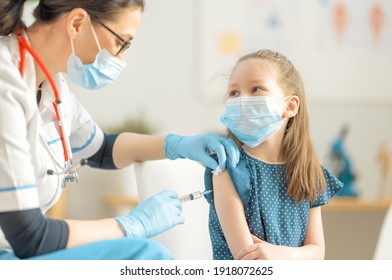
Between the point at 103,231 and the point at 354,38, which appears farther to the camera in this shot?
the point at 354,38

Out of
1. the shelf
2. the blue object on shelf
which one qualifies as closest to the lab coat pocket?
the shelf

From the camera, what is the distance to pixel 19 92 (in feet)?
4.28

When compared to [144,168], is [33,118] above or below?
above

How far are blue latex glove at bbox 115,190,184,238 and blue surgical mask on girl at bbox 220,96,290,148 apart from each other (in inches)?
10.3

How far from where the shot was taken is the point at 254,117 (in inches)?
61.2

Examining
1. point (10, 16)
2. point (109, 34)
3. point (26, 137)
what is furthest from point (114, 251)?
point (10, 16)

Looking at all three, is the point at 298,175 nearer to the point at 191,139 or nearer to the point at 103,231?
the point at 191,139

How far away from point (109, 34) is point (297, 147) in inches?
22.3

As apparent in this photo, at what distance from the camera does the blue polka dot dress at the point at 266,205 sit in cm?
157

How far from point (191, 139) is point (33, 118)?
522 mm

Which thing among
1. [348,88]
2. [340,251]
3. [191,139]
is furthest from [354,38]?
[191,139]

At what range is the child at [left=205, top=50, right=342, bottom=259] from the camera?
155cm
